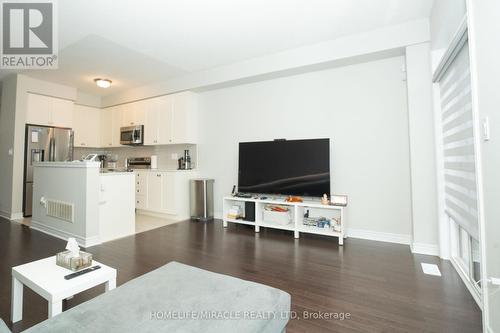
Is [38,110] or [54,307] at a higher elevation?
[38,110]

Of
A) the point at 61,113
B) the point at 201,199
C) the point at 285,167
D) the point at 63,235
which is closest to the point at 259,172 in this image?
the point at 285,167

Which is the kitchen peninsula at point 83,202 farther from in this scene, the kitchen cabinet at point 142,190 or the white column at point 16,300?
the white column at point 16,300

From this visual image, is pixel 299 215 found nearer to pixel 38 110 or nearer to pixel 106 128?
pixel 106 128

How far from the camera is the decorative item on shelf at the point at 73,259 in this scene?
1564mm

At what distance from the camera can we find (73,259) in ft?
5.16

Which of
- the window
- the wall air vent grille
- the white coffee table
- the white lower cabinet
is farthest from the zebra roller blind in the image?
the wall air vent grille

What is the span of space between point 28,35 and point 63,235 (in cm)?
265

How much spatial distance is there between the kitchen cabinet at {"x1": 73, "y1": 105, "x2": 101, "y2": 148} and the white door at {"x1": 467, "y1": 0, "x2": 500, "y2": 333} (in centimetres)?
679

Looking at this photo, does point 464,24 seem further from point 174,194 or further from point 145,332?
point 174,194

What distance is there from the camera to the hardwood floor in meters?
1.62

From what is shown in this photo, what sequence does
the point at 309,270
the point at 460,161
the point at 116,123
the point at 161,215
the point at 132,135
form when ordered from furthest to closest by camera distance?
the point at 116,123 → the point at 132,135 → the point at 161,215 → the point at 309,270 → the point at 460,161

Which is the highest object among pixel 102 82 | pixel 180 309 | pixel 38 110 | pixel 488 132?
pixel 102 82

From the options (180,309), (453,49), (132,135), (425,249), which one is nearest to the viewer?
(180,309)

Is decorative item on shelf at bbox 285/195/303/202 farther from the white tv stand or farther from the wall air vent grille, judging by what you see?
the wall air vent grille
